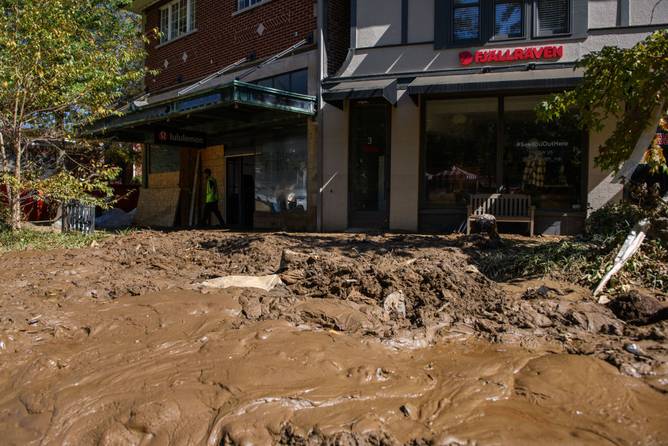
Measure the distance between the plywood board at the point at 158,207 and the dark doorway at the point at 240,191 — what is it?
1.87m

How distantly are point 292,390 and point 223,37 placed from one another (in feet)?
44.0

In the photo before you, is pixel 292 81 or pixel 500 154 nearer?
pixel 500 154

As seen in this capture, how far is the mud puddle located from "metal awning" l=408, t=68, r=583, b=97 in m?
6.99

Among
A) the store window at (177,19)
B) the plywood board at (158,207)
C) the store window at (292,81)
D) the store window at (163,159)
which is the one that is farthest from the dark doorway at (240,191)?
the store window at (177,19)

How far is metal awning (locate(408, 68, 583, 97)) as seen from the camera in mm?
9383

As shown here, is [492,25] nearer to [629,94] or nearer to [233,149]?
[629,94]

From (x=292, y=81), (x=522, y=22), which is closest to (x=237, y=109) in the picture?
(x=292, y=81)

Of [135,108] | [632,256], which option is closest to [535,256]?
[632,256]

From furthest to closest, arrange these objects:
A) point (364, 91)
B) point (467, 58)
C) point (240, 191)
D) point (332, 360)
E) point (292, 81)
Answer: point (240, 191) < point (292, 81) < point (467, 58) < point (364, 91) < point (332, 360)

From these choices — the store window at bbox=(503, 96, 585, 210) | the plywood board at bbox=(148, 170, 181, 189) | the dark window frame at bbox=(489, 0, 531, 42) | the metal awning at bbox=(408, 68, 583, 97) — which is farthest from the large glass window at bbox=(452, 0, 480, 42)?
the plywood board at bbox=(148, 170, 181, 189)

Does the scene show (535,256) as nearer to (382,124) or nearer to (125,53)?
(382,124)

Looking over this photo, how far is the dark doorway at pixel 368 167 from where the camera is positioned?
11508 mm

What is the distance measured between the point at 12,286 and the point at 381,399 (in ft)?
15.9

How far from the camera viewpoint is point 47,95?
30.3 feet
